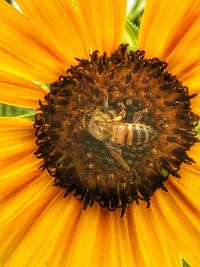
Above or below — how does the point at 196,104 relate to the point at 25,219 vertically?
above

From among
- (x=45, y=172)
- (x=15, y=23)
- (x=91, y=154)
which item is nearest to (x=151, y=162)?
(x=91, y=154)

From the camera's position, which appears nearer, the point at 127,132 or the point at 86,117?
the point at 127,132

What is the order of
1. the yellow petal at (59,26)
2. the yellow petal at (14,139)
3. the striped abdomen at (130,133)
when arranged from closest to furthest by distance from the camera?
the striped abdomen at (130,133) < the yellow petal at (59,26) < the yellow petal at (14,139)

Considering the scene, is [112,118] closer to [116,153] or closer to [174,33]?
[116,153]

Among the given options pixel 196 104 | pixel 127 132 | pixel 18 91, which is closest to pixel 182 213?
pixel 196 104

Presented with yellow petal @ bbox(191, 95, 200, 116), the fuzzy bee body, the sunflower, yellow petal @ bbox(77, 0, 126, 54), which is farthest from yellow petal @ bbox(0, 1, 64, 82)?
yellow petal @ bbox(191, 95, 200, 116)

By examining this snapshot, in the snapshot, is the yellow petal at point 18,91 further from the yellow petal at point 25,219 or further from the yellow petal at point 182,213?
the yellow petal at point 182,213

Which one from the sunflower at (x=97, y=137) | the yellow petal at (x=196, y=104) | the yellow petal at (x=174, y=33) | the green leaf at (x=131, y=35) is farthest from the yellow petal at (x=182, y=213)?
the green leaf at (x=131, y=35)
